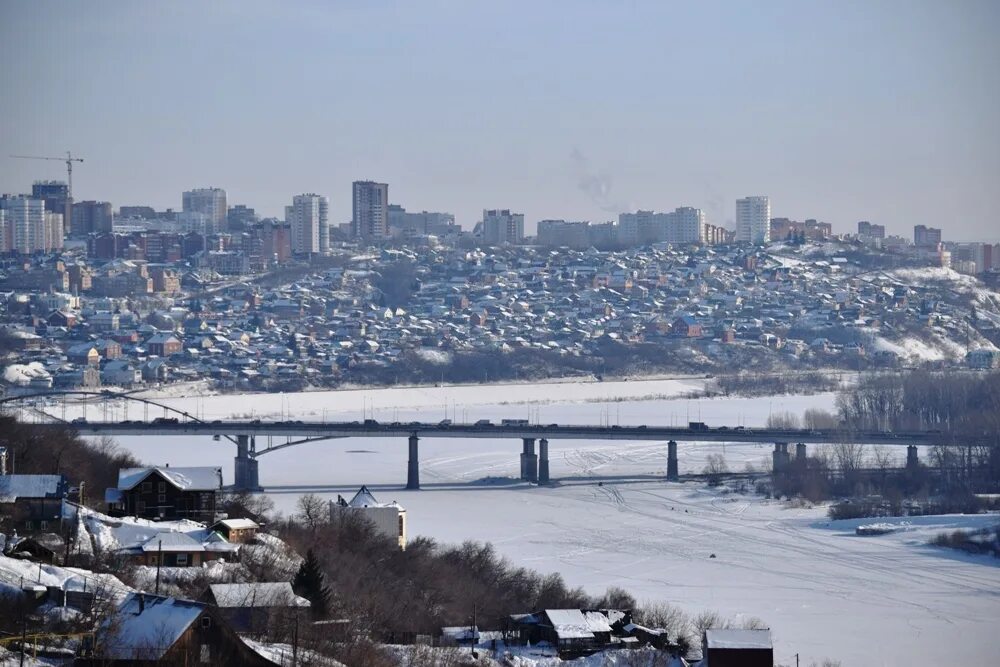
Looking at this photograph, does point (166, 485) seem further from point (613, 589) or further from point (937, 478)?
point (937, 478)

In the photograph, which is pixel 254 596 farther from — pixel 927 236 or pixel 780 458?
pixel 927 236

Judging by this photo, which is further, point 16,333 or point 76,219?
point 76,219

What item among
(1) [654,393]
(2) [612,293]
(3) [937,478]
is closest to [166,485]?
(3) [937,478]

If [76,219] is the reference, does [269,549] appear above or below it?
below

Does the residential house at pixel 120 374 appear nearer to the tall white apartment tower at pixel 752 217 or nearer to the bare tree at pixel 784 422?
the bare tree at pixel 784 422

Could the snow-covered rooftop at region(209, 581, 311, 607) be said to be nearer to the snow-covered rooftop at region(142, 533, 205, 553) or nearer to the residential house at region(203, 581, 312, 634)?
the residential house at region(203, 581, 312, 634)
